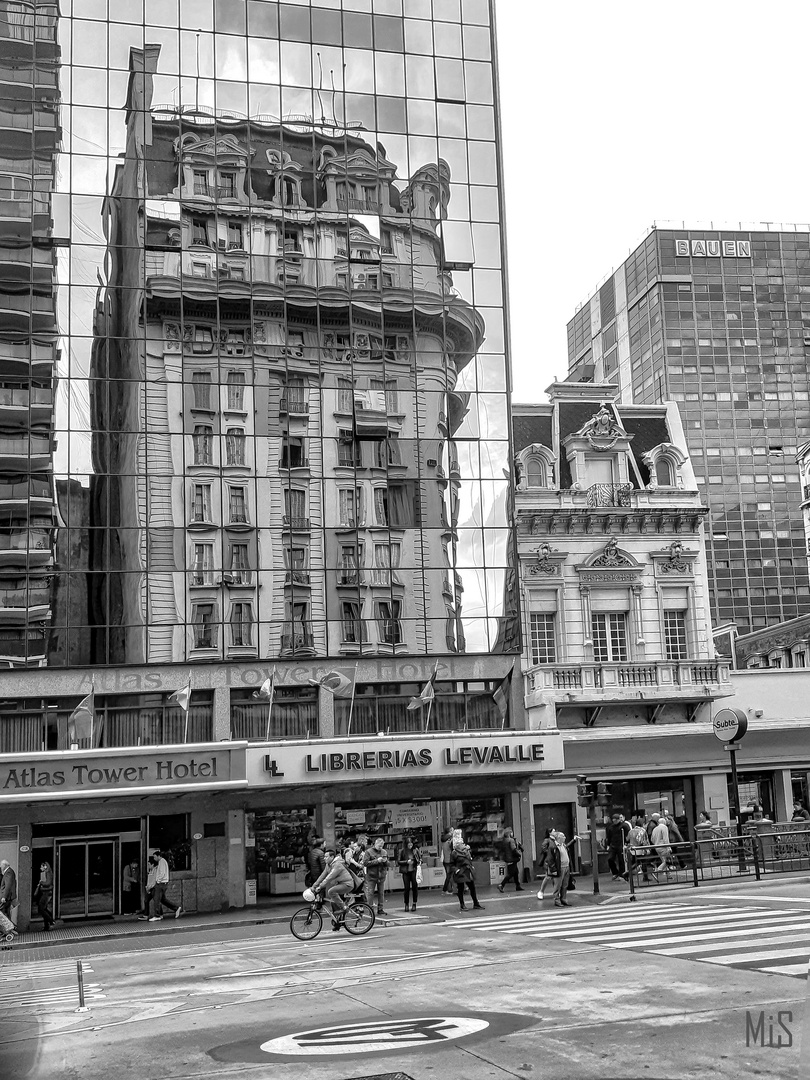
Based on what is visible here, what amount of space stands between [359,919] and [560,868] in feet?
19.7

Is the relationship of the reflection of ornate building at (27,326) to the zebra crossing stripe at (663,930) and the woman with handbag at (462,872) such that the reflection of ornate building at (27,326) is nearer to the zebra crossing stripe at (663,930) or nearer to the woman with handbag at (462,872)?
the woman with handbag at (462,872)

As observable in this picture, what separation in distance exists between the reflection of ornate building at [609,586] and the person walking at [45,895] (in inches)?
634

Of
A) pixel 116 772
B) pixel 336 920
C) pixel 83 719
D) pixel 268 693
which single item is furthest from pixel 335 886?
pixel 83 719

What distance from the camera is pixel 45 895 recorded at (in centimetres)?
3331

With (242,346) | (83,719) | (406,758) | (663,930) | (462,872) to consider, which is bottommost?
(663,930)

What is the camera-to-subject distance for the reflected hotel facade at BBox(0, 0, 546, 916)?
36.9 m

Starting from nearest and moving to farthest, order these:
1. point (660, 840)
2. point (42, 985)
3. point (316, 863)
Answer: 1. point (42, 985)
2. point (660, 840)
3. point (316, 863)

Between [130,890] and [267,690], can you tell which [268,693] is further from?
[130,890]

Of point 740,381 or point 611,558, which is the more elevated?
point 740,381

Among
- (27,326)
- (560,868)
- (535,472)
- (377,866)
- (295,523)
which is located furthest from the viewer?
(535,472)

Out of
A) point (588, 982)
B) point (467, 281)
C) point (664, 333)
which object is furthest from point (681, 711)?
point (664, 333)

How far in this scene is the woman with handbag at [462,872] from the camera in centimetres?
2970

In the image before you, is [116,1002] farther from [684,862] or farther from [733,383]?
[733,383]

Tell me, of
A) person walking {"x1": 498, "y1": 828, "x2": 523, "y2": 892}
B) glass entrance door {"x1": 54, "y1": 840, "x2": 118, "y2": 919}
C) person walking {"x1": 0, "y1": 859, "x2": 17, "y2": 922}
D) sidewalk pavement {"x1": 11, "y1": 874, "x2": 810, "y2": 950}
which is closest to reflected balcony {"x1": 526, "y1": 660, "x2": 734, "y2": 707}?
person walking {"x1": 498, "y1": 828, "x2": 523, "y2": 892}
